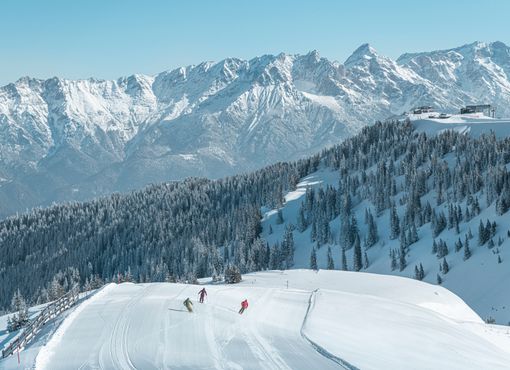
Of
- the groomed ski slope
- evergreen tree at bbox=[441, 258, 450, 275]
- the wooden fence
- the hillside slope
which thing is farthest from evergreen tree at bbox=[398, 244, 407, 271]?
the wooden fence

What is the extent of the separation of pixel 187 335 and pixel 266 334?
19.1 feet

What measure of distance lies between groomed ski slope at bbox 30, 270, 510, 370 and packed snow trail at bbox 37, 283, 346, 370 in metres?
0.07

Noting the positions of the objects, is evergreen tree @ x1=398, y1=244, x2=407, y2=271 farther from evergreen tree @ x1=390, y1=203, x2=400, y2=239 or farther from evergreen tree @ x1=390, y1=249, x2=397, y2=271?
evergreen tree @ x1=390, y1=203, x2=400, y2=239

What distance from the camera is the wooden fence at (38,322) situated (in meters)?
47.4

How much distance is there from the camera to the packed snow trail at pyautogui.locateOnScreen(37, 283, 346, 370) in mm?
40656

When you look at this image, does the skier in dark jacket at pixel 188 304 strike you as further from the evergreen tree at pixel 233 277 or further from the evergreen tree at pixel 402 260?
the evergreen tree at pixel 402 260

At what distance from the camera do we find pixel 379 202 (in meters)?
184

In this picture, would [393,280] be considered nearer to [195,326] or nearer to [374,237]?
[195,326]

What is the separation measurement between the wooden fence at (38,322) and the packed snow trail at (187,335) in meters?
3.30

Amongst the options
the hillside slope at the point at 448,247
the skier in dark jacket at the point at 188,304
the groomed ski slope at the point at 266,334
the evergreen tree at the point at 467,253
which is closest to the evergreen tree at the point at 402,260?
the hillside slope at the point at 448,247

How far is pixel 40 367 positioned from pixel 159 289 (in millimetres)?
28042

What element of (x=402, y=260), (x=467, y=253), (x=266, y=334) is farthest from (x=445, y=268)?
(x=266, y=334)

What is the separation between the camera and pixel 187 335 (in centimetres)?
4741

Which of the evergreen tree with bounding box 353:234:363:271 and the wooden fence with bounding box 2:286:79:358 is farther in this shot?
the evergreen tree with bounding box 353:234:363:271
